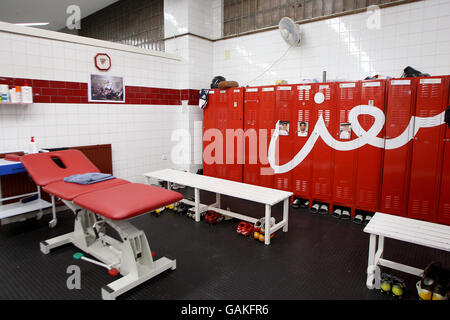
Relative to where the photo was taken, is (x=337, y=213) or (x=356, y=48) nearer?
(x=337, y=213)

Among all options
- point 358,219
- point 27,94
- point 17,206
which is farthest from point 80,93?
point 358,219

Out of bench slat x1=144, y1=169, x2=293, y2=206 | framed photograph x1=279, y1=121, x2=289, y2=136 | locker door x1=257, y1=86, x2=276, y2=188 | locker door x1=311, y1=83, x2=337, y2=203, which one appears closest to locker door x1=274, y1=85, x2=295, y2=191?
framed photograph x1=279, y1=121, x2=289, y2=136

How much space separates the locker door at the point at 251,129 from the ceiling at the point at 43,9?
4.99 m

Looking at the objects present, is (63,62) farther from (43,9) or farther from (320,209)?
(43,9)

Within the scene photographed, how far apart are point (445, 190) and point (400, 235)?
1.78 metres

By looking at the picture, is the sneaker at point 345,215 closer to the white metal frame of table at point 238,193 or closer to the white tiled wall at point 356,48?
the white metal frame of table at point 238,193

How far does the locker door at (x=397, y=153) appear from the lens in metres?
3.74

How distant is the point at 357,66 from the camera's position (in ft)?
15.0

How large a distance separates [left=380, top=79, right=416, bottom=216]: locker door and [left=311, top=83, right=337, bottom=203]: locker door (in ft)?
2.27

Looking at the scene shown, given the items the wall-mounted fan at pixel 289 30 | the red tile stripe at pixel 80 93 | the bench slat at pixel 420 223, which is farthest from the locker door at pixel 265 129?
the bench slat at pixel 420 223

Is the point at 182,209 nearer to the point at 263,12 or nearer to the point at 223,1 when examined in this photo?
the point at 263,12

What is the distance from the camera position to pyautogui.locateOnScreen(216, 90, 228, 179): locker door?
17.8 ft

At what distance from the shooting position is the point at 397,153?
3.88 metres
